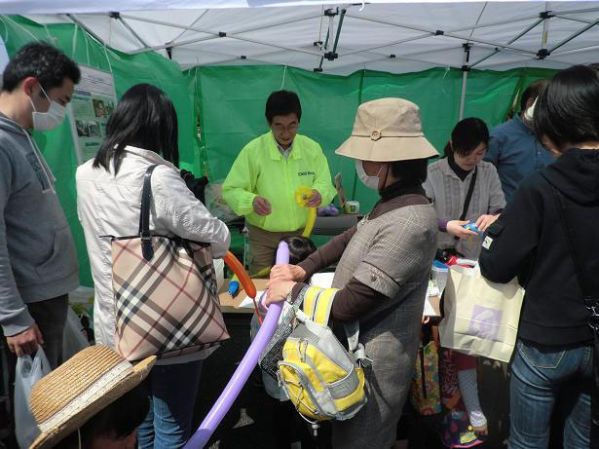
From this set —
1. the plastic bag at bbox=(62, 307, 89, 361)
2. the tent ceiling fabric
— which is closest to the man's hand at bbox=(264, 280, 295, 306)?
the plastic bag at bbox=(62, 307, 89, 361)

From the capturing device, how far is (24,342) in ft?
5.29

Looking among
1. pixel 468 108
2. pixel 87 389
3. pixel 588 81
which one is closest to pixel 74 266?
pixel 87 389

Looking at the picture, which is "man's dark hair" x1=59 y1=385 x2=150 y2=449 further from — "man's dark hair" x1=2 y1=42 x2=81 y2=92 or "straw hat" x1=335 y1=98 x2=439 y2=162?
"man's dark hair" x1=2 y1=42 x2=81 y2=92

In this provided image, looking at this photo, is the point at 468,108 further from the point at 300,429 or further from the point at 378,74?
the point at 300,429

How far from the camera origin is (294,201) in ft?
10.2

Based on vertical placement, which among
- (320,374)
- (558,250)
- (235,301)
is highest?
(558,250)

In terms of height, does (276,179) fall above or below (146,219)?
below

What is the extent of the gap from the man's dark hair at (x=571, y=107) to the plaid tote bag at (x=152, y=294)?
1.34 meters

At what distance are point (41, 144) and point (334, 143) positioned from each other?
4.19m

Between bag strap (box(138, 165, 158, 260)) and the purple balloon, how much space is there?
47 cm

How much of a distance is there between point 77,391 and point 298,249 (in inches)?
60.5

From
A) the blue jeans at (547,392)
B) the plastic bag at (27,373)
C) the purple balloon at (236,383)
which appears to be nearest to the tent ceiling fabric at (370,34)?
the plastic bag at (27,373)

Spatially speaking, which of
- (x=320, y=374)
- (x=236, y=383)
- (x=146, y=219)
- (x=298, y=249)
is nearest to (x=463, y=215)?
(x=298, y=249)

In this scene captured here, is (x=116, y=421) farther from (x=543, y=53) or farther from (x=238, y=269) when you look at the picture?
(x=543, y=53)
